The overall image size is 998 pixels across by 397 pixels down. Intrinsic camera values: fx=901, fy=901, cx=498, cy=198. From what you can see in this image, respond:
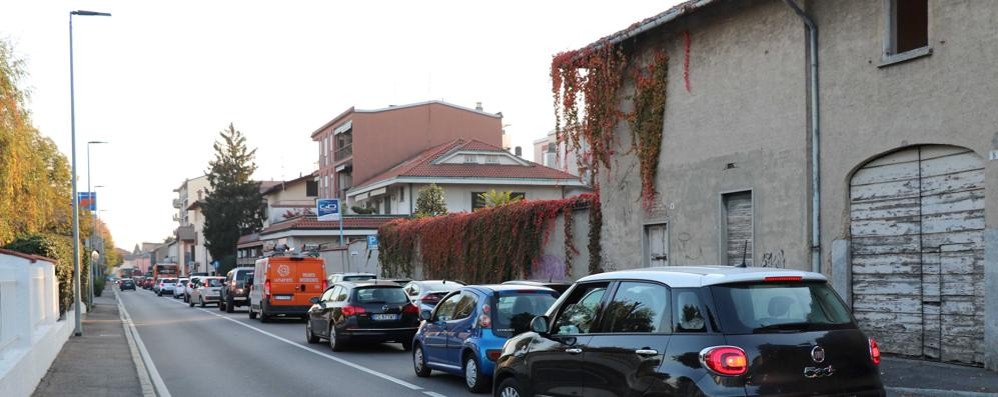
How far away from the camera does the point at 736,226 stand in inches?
678

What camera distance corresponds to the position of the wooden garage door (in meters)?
12.5

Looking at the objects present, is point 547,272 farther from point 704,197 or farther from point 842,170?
point 842,170

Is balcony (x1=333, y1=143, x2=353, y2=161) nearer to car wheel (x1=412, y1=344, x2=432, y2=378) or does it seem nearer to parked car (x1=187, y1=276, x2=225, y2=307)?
parked car (x1=187, y1=276, x2=225, y2=307)

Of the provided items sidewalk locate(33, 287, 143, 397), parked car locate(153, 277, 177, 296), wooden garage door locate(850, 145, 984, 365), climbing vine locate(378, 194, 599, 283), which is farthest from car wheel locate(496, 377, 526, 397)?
parked car locate(153, 277, 177, 296)

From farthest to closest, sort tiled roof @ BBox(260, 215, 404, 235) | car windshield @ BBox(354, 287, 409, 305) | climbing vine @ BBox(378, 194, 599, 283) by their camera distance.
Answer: tiled roof @ BBox(260, 215, 404, 235) → climbing vine @ BBox(378, 194, 599, 283) → car windshield @ BBox(354, 287, 409, 305)

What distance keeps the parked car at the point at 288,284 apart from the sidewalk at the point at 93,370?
19.7 feet

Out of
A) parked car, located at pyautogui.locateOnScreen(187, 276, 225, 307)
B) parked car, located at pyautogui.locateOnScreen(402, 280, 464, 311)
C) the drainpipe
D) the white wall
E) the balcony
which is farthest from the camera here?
the balcony

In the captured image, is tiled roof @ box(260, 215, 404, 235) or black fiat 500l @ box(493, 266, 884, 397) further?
tiled roof @ box(260, 215, 404, 235)

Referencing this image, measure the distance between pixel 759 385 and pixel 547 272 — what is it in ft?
63.1

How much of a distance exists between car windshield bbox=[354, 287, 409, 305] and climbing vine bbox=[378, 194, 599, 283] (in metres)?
6.05

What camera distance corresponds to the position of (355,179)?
6188 centimetres

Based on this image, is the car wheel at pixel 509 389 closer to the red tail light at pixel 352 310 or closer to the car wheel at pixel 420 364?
the car wheel at pixel 420 364

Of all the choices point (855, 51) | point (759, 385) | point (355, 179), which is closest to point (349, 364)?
point (855, 51)

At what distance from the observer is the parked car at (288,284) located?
1121 inches
